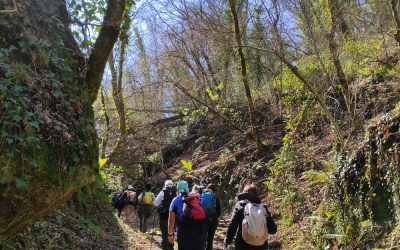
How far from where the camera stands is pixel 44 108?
462cm

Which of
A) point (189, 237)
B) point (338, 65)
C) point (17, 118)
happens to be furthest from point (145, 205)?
point (17, 118)

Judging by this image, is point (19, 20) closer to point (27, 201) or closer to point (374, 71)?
point (27, 201)

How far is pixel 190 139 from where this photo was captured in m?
24.2

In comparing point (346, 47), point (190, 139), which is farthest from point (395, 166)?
point (190, 139)

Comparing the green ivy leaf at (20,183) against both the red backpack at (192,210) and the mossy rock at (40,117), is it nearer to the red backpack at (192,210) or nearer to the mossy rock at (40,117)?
the mossy rock at (40,117)

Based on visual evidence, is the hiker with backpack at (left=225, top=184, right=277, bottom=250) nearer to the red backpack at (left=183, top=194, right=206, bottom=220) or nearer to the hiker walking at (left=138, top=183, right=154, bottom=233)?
the red backpack at (left=183, top=194, right=206, bottom=220)

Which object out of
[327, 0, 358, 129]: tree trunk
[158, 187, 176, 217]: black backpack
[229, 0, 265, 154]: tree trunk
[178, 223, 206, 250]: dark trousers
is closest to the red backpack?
[178, 223, 206, 250]: dark trousers

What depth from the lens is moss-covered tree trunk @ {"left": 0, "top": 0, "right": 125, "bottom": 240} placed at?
3.95 m

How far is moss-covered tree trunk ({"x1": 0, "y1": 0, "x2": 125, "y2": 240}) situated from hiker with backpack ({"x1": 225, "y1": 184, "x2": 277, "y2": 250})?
89.0 inches

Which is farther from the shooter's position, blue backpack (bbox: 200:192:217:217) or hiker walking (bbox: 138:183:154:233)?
hiker walking (bbox: 138:183:154:233)

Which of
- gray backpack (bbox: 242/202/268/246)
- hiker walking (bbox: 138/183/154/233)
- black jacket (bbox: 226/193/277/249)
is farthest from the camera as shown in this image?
hiker walking (bbox: 138/183/154/233)

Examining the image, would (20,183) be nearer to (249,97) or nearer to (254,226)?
(254,226)

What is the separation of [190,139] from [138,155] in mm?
3137

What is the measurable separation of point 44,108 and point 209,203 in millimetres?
5271
